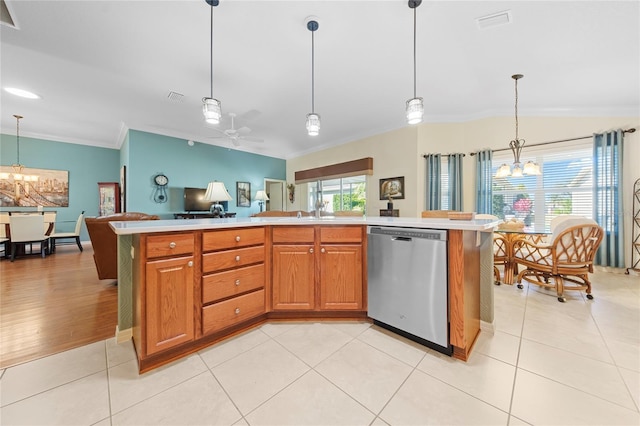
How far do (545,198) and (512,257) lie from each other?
2036 millimetres

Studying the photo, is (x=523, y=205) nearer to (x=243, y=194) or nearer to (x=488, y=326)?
(x=488, y=326)

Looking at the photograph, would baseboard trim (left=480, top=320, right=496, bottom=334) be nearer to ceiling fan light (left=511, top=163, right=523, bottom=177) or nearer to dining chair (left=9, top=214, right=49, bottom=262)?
ceiling fan light (left=511, top=163, right=523, bottom=177)

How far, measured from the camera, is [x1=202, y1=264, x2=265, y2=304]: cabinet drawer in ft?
5.38

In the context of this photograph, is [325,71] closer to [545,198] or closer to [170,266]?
[170,266]

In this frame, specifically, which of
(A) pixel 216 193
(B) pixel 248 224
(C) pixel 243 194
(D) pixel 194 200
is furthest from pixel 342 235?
(C) pixel 243 194

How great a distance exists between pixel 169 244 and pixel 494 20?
341 cm

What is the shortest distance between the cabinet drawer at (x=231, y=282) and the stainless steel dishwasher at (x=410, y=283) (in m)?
0.92

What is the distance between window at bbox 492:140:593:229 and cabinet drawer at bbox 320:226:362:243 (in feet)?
11.6

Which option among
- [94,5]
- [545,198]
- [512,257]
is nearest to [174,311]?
[94,5]

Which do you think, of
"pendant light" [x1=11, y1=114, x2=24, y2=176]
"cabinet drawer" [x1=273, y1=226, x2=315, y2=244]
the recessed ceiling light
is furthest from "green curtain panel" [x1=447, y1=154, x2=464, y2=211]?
"pendant light" [x1=11, y1=114, x2=24, y2=176]

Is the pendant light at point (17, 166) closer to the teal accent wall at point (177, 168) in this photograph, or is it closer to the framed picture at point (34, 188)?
the framed picture at point (34, 188)

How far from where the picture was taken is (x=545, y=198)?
13.5ft

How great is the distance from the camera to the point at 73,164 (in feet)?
20.8

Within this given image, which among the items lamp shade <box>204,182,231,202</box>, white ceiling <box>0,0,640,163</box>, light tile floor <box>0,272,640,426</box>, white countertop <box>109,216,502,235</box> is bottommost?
light tile floor <box>0,272,640,426</box>
